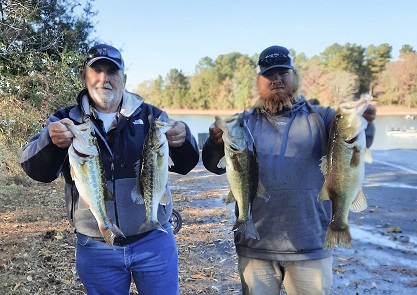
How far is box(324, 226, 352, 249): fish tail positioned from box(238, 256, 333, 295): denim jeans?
27 cm

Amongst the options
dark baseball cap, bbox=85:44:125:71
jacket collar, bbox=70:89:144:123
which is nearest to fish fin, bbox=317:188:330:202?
jacket collar, bbox=70:89:144:123

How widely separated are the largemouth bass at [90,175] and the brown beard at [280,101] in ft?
4.95

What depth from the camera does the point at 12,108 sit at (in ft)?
37.8

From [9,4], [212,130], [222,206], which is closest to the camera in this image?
[212,130]

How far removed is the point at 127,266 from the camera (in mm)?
3023

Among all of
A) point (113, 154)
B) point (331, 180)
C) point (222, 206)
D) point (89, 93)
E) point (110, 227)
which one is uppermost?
point (89, 93)

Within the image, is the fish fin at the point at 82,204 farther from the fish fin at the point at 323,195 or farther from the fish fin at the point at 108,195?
the fish fin at the point at 323,195

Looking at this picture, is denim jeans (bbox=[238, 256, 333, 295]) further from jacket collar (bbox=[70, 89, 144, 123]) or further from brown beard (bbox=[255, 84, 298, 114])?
jacket collar (bbox=[70, 89, 144, 123])

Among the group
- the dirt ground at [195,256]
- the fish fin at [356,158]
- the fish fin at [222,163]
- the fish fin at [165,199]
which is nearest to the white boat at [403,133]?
the dirt ground at [195,256]

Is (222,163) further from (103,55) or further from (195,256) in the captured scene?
(195,256)

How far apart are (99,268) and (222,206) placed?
683cm

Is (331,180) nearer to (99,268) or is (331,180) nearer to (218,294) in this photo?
(99,268)

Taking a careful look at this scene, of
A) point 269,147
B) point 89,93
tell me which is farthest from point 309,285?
point 89,93

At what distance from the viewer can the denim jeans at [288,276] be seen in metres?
3.03
